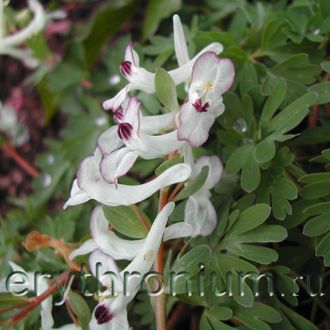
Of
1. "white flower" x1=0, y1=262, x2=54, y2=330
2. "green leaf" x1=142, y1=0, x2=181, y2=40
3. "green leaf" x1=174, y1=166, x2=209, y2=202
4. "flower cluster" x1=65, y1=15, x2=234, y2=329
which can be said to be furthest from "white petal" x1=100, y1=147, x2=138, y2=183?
"green leaf" x1=142, y1=0, x2=181, y2=40

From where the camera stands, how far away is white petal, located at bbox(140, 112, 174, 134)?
2.81 ft

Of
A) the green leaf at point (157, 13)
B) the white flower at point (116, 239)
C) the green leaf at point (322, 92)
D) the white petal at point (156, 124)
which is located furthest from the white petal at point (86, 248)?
the green leaf at point (157, 13)

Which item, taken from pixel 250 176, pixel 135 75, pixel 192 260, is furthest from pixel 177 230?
pixel 135 75

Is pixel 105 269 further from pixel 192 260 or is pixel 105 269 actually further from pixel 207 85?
pixel 207 85

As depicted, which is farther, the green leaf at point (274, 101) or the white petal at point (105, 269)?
the green leaf at point (274, 101)

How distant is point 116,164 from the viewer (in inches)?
32.0

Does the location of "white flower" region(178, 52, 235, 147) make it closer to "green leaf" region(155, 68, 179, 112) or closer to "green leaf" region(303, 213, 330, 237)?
"green leaf" region(155, 68, 179, 112)

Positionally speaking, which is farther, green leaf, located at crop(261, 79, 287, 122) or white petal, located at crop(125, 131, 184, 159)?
green leaf, located at crop(261, 79, 287, 122)

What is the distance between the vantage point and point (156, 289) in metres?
0.90

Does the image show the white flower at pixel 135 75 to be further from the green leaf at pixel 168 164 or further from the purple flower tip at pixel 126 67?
the green leaf at pixel 168 164

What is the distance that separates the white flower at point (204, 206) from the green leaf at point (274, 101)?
0.13 metres

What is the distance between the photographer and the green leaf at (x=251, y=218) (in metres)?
0.86

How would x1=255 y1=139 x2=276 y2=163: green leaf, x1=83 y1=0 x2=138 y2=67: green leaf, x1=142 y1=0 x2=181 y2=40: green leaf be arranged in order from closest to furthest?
x1=255 y1=139 x2=276 y2=163: green leaf, x1=142 y1=0 x2=181 y2=40: green leaf, x1=83 y1=0 x2=138 y2=67: green leaf

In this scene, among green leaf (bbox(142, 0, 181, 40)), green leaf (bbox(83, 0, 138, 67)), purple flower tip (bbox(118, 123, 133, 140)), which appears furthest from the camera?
green leaf (bbox(83, 0, 138, 67))
